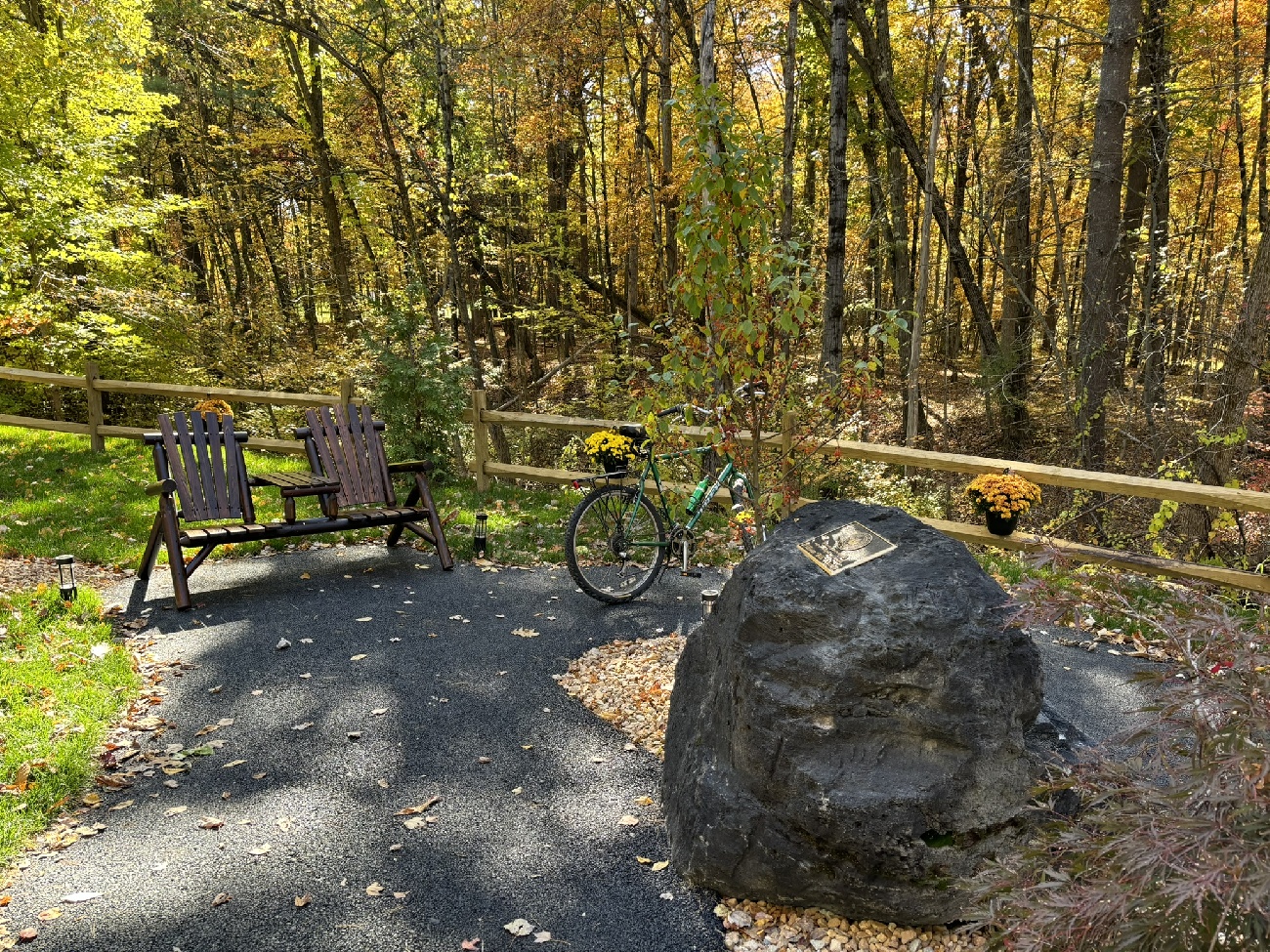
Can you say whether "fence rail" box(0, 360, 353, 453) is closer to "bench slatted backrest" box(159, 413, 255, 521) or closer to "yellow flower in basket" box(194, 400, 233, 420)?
"yellow flower in basket" box(194, 400, 233, 420)

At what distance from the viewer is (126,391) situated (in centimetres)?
895

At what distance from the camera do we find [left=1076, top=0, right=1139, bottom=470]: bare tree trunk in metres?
7.56

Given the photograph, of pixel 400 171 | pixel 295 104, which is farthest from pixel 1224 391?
pixel 295 104

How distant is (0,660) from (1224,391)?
8.76m

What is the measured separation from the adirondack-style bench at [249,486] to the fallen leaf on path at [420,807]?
2716 millimetres

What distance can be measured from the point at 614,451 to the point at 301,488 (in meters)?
2.16

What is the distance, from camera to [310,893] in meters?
2.76

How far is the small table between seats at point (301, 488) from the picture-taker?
564 cm

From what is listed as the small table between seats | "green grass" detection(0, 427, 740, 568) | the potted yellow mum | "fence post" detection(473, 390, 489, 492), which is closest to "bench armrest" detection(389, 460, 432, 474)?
the small table between seats

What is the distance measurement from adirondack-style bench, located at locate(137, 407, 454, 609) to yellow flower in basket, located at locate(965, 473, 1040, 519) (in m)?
3.79

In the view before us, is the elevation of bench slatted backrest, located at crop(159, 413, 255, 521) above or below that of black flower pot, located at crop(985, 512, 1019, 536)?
above

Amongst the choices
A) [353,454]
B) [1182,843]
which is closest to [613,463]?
[353,454]

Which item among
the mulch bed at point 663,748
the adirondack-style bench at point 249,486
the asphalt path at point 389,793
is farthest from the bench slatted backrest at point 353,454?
the mulch bed at point 663,748

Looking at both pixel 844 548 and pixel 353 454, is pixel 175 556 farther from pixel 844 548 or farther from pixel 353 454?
pixel 844 548
